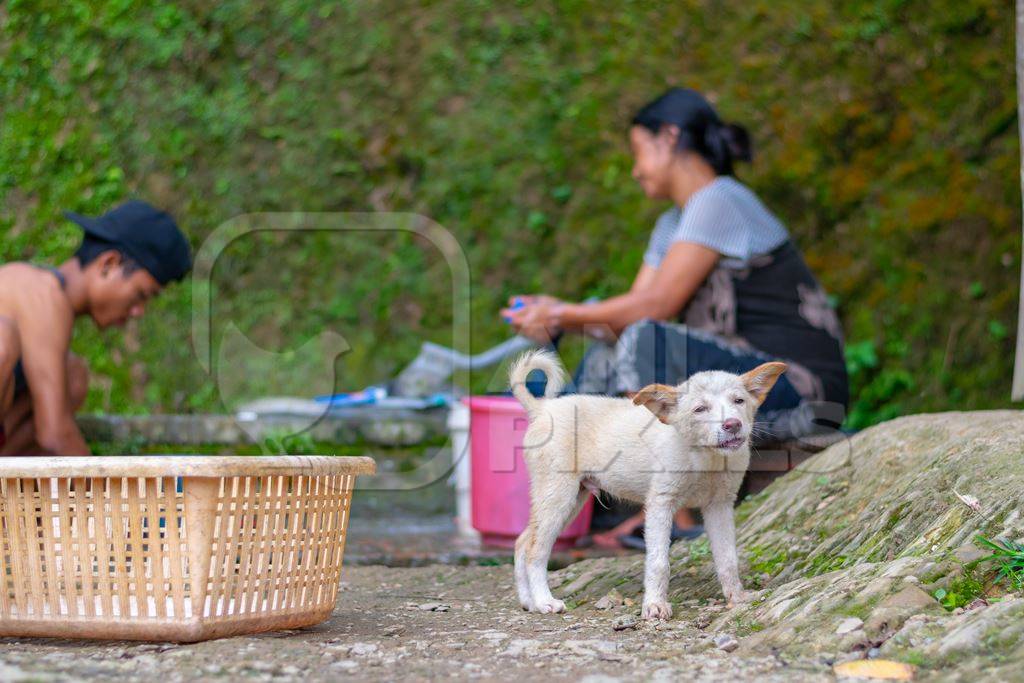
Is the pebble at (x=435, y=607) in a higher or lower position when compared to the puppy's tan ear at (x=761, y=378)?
lower

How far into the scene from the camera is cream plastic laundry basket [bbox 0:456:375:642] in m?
2.71

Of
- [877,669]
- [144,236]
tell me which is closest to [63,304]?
[144,236]

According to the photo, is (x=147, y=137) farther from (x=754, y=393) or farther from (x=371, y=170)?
(x=754, y=393)

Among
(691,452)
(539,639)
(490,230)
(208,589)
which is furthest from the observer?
(490,230)

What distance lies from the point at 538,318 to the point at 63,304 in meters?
2.02

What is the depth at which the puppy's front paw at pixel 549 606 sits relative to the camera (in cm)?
337

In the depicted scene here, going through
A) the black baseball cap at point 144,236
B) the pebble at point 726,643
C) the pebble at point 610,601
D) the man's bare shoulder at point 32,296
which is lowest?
the pebble at point 610,601

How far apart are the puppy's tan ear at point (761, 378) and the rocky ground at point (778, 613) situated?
0.53 m

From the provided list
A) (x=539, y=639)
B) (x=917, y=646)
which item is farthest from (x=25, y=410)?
(x=917, y=646)

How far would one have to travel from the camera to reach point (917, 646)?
2.44m

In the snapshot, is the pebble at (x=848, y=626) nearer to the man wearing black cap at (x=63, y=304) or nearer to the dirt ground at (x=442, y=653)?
the dirt ground at (x=442, y=653)

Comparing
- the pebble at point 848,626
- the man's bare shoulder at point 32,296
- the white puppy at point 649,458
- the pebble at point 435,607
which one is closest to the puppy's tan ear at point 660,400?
the white puppy at point 649,458

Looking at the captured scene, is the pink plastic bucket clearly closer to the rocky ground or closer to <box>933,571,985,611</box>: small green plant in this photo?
the rocky ground

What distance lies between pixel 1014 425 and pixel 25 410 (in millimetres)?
3949
